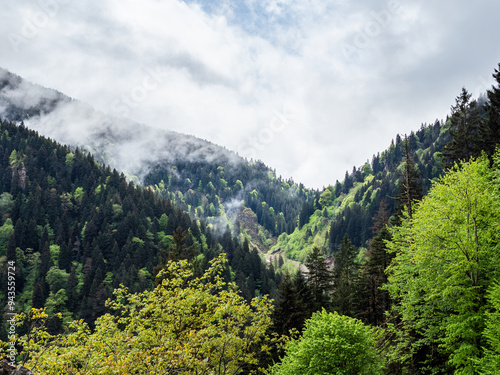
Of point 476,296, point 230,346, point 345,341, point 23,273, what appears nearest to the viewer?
point 230,346

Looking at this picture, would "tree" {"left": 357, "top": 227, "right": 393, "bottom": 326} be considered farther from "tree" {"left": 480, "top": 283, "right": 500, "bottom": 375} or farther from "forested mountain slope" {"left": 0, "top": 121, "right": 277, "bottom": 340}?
"forested mountain slope" {"left": 0, "top": 121, "right": 277, "bottom": 340}

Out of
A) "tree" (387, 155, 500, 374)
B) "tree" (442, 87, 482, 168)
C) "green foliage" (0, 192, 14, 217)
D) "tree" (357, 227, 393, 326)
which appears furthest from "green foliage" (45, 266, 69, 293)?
"tree" (442, 87, 482, 168)

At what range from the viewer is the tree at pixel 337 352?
2152 centimetres

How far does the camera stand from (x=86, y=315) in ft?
283

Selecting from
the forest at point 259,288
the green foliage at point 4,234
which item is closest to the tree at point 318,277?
the forest at point 259,288

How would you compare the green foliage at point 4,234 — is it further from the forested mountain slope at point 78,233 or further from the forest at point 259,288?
the forest at point 259,288

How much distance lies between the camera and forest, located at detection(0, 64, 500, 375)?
49.0 ft

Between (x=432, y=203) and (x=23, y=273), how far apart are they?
375ft

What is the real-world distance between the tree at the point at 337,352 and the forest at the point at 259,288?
10 centimetres

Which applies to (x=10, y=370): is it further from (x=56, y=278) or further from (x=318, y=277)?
(x=56, y=278)

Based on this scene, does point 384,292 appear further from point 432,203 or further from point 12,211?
point 12,211

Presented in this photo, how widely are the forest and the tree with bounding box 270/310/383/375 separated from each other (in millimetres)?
104

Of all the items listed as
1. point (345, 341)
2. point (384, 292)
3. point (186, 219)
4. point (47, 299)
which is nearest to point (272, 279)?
point (186, 219)

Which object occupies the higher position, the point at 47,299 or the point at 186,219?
the point at 186,219
